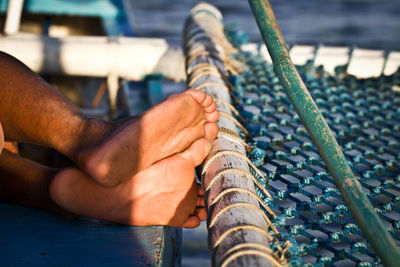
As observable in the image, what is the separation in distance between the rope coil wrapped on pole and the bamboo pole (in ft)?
0.53

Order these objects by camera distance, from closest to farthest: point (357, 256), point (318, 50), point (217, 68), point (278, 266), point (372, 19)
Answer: point (278, 266) → point (357, 256) → point (217, 68) → point (318, 50) → point (372, 19)

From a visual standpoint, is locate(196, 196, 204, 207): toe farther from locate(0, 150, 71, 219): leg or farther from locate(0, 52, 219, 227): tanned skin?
locate(0, 150, 71, 219): leg

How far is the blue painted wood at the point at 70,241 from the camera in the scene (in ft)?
2.81

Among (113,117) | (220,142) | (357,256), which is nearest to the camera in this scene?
(357,256)

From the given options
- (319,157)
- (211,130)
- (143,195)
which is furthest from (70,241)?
(319,157)

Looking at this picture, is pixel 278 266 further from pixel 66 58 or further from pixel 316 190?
pixel 66 58

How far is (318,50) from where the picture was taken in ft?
6.93

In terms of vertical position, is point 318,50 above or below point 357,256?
above

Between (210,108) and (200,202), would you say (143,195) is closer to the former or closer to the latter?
(200,202)

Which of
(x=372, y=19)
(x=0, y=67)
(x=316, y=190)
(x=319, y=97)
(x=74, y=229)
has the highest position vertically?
(x=372, y=19)

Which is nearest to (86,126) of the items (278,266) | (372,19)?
(278,266)

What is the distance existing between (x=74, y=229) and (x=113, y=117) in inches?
56.5

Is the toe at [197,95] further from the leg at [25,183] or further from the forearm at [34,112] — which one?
the leg at [25,183]

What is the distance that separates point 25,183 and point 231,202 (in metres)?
0.56
